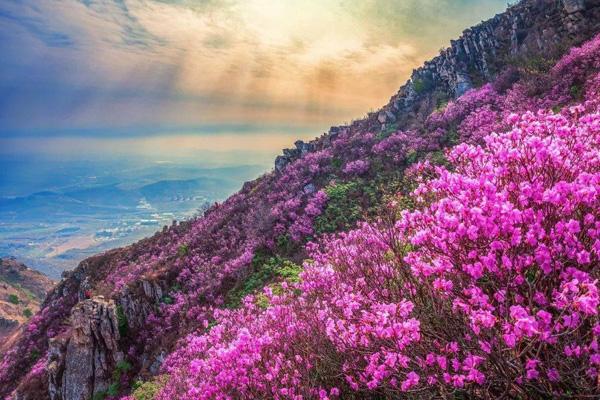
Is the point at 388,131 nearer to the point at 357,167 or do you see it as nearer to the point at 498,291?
the point at 357,167

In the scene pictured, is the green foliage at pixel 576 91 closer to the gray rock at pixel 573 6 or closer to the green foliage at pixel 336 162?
the gray rock at pixel 573 6

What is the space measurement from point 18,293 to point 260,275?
89.2m

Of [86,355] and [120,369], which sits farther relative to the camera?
[86,355]

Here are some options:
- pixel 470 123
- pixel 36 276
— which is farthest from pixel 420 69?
pixel 36 276

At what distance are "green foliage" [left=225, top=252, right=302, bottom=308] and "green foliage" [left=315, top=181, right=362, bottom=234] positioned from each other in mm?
2394

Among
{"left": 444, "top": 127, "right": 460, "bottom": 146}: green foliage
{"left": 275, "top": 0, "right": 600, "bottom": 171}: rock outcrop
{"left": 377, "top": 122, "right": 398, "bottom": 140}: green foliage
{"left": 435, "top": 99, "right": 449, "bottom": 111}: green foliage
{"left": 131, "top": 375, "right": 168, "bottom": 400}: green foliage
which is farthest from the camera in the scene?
{"left": 435, "top": 99, "right": 449, "bottom": 111}: green foliage

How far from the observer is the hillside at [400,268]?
3.29m

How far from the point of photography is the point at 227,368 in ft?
19.4

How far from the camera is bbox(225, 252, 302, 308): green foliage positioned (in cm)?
1471

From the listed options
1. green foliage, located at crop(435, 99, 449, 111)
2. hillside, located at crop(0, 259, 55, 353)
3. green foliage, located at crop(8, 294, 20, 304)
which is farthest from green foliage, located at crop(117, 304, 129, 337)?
green foliage, located at crop(8, 294, 20, 304)

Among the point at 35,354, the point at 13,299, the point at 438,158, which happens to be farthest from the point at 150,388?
the point at 13,299

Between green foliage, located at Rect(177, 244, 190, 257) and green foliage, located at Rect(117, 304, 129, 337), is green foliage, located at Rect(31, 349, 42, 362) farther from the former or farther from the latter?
green foliage, located at Rect(177, 244, 190, 257)

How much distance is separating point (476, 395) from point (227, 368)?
12.3ft

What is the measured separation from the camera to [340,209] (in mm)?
17422
